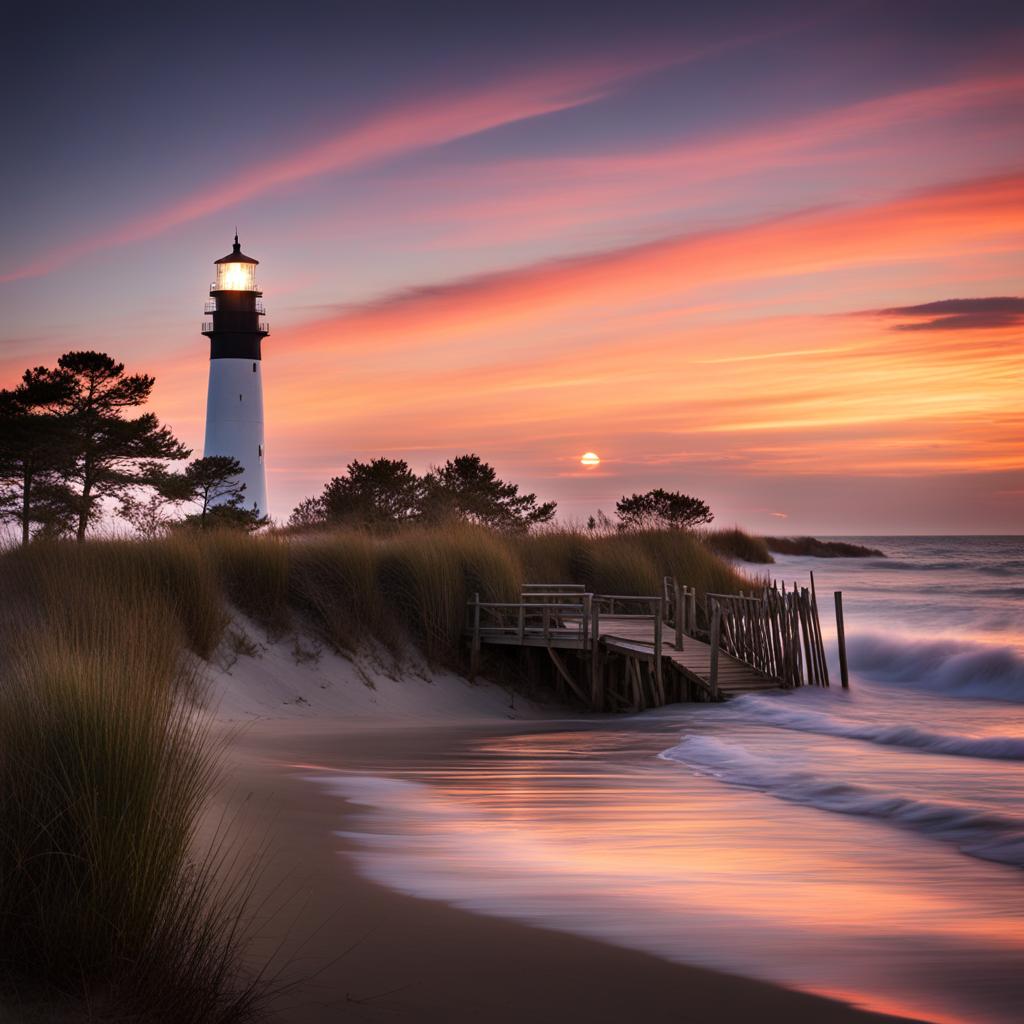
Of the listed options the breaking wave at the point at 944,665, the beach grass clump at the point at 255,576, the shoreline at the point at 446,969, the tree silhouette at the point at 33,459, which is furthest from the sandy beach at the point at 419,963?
the tree silhouette at the point at 33,459

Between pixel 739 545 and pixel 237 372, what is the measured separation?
2704 cm

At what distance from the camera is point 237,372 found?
43438mm

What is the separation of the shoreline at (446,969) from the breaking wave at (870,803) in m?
4.44

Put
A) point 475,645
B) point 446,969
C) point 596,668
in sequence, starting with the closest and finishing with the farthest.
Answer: point 446,969 < point 596,668 < point 475,645

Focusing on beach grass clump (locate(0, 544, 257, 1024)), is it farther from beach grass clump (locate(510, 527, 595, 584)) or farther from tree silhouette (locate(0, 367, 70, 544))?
tree silhouette (locate(0, 367, 70, 544))

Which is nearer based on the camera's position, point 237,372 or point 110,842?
point 110,842

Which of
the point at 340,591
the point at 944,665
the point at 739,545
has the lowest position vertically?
the point at 944,665

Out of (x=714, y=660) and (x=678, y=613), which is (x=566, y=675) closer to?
(x=678, y=613)

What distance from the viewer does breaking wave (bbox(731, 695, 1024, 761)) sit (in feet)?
50.1

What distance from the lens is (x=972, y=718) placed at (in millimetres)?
20000

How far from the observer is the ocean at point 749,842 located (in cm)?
607

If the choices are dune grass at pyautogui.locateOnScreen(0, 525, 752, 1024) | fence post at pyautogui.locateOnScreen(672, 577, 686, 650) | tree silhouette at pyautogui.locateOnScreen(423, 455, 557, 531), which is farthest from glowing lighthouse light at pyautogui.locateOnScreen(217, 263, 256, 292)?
dune grass at pyautogui.locateOnScreen(0, 525, 752, 1024)

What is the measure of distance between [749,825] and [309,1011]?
18.3 ft

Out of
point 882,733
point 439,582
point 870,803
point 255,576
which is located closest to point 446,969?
point 870,803
